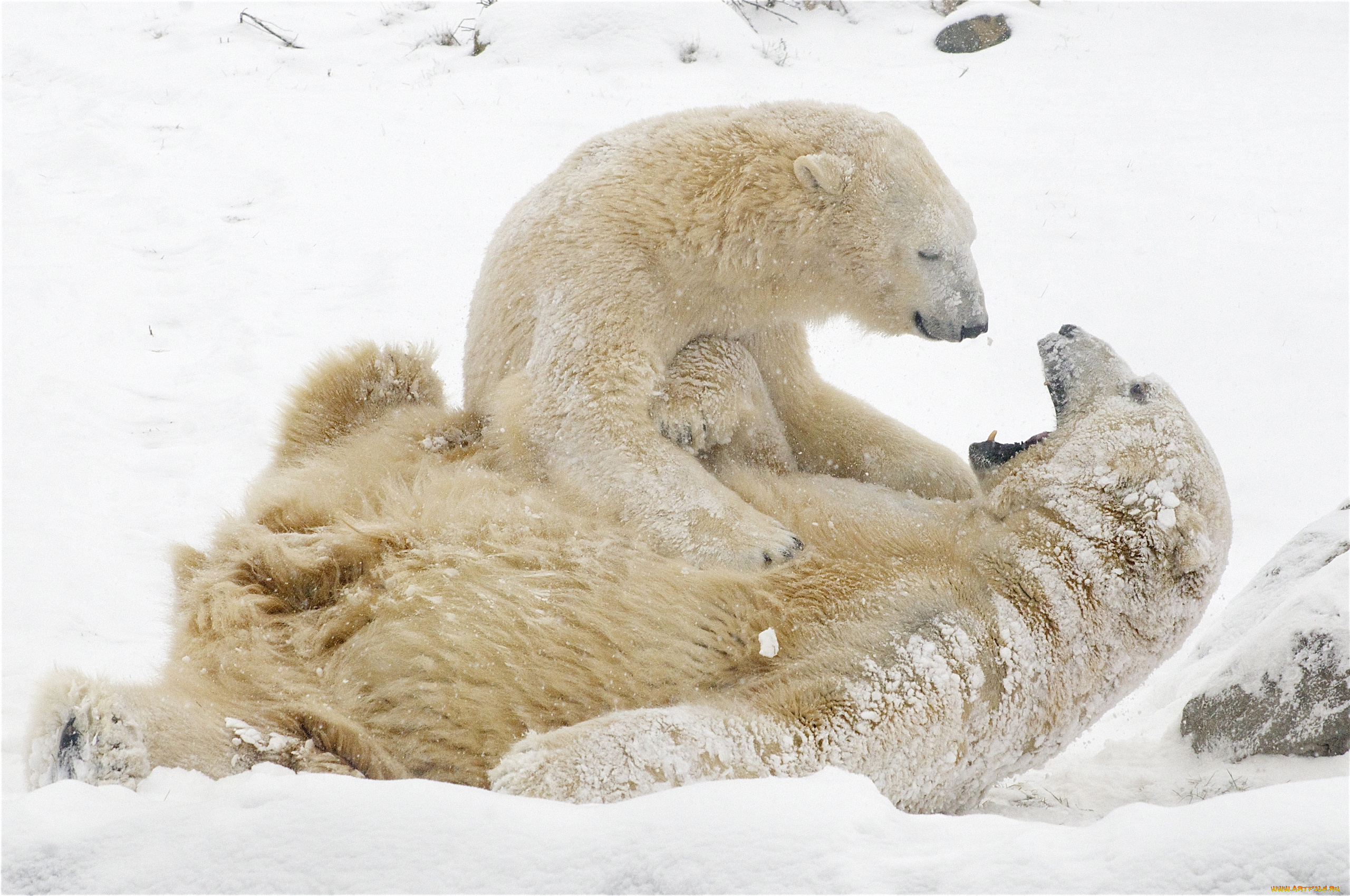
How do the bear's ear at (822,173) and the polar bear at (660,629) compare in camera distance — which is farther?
the bear's ear at (822,173)

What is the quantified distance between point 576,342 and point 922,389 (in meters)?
4.94

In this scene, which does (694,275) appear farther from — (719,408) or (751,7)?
(751,7)

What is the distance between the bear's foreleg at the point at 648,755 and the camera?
7.97 feet

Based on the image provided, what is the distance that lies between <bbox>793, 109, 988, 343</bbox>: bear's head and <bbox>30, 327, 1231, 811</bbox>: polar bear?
55 cm

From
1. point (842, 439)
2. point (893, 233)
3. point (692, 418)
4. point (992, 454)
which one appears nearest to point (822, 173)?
point (893, 233)

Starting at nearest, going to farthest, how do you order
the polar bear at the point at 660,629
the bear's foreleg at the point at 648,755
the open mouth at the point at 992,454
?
the bear's foreleg at the point at 648,755 < the polar bear at the point at 660,629 < the open mouth at the point at 992,454

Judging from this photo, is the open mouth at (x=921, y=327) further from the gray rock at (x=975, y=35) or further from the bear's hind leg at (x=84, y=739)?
the gray rock at (x=975, y=35)

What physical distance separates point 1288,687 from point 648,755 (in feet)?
7.13

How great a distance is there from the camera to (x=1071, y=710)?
302 cm

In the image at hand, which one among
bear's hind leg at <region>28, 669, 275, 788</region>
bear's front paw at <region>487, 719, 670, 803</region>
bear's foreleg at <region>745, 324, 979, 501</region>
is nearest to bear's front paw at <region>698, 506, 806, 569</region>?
bear's front paw at <region>487, 719, 670, 803</region>

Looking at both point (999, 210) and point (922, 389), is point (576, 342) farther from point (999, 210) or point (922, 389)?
point (999, 210)

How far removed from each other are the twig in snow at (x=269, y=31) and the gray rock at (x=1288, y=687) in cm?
1383

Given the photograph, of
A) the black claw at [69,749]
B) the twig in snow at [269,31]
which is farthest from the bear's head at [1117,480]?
the twig in snow at [269,31]

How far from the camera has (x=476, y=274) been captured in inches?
364
